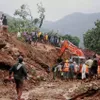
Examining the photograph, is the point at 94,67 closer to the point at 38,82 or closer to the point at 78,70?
the point at 78,70

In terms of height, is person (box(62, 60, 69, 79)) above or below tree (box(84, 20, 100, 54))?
below

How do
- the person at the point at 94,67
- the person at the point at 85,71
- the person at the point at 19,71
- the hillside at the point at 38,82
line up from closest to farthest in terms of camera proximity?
the person at the point at 19,71
the hillside at the point at 38,82
the person at the point at 94,67
the person at the point at 85,71

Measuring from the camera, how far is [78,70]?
78.0 ft

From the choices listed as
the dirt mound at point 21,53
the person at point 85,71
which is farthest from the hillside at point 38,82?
the person at point 85,71

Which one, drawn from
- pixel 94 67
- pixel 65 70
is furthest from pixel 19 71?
pixel 65 70

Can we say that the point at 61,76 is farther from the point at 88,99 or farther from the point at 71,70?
the point at 88,99

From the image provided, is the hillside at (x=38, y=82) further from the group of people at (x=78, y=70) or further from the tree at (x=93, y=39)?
the tree at (x=93, y=39)

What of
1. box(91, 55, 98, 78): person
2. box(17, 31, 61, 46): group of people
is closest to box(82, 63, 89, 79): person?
box(91, 55, 98, 78): person

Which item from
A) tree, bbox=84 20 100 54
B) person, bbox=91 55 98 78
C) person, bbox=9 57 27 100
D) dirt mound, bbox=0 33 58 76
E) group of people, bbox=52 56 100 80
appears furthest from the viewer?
tree, bbox=84 20 100 54

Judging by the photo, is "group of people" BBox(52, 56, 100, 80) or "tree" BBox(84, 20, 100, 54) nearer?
"group of people" BBox(52, 56, 100, 80)

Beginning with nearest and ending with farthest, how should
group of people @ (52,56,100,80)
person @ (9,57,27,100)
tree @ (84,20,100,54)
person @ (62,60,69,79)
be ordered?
person @ (9,57,27,100) → group of people @ (52,56,100,80) → person @ (62,60,69,79) → tree @ (84,20,100,54)

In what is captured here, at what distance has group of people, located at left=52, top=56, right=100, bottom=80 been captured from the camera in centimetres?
2128

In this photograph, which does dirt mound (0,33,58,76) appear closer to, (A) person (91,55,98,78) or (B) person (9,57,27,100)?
(A) person (91,55,98,78)

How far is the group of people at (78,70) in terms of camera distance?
21281 mm
